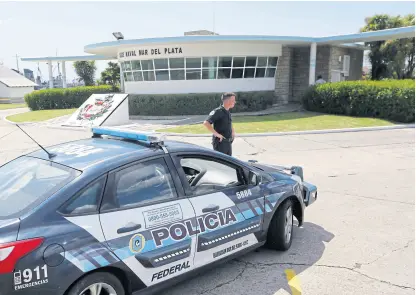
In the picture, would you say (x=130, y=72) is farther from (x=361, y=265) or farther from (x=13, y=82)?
(x=13, y=82)

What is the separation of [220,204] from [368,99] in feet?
53.0

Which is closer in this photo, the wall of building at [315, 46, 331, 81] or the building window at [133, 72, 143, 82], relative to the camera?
the building window at [133, 72, 143, 82]

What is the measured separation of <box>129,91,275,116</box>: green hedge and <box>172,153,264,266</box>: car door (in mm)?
17128

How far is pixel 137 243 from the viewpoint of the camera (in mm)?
2836

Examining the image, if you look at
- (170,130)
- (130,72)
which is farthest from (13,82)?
(170,130)

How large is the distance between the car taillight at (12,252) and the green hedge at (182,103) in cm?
1880

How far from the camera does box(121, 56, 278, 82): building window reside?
22.0 meters

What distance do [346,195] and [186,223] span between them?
421 cm

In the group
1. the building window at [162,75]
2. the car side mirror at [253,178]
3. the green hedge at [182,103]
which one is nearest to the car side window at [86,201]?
the car side mirror at [253,178]

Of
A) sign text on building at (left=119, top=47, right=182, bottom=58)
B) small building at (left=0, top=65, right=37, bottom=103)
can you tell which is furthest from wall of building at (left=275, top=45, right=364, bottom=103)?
small building at (left=0, top=65, right=37, bottom=103)

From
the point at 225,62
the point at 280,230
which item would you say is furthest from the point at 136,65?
the point at 280,230

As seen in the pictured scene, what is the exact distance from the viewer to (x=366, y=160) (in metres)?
9.43

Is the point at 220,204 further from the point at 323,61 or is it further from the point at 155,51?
the point at 323,61

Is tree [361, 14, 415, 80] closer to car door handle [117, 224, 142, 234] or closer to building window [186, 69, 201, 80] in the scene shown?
building window [186, 69, 201, 80]
